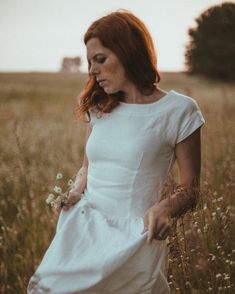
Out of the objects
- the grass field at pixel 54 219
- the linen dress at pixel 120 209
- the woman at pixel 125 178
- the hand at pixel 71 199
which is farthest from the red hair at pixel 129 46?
the hand at pixel 71 199

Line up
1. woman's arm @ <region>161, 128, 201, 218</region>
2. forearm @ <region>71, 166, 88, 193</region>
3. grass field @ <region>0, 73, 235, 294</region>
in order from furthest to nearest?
grass field @ <region>0, 73, 235, 294</region>
forearm @ <region>71, 166, 88, 193</region>
woman's arm @ <region>161, 128, 201, 218</region>

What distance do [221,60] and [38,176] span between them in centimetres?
2698

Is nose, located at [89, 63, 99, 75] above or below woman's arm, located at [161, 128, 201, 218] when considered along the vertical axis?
above

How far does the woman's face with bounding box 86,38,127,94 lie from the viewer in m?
2.04

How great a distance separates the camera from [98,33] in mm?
2014

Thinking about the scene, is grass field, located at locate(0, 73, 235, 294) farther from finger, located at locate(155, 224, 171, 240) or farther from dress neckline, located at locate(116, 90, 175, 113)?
dress neckline, located at locate(116, 90, 175, 113)

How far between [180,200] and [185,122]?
32 centimetres

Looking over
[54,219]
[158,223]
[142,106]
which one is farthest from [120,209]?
[54,219]

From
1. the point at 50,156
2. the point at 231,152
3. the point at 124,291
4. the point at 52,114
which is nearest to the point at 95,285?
the point at 124,291

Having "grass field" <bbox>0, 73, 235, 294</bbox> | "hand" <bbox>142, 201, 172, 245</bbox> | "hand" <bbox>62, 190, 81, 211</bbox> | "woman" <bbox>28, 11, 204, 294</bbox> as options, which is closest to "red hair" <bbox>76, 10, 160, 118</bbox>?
"woman" <bbox>28, 11, 204, 294</bbox>

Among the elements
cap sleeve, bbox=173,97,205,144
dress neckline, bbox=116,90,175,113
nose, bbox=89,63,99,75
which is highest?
nose, bbox=89,63,99,75

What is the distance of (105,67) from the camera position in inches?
80.6

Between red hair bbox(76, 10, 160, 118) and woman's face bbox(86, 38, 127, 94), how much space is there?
0.8 inches

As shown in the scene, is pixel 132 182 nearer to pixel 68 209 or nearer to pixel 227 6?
pixel 68 209
